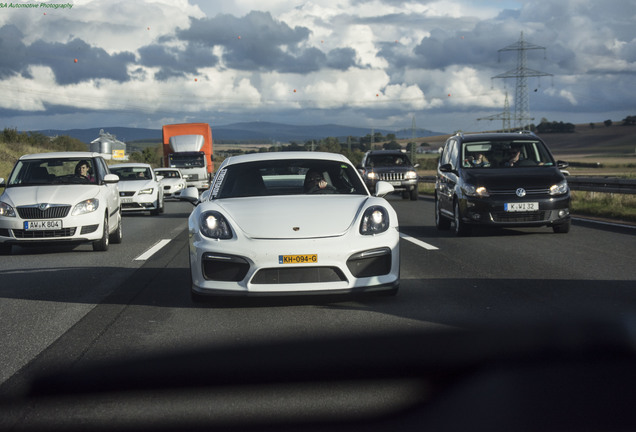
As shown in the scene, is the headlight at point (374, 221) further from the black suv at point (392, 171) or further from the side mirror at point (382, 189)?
the black suv at point (392, 171)

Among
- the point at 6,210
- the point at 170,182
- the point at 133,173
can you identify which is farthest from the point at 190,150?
the point at 6,210

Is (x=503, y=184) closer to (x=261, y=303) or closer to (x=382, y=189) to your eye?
(x=382, y=189)

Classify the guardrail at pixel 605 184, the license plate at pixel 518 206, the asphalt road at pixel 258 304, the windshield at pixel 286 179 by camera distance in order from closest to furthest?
the asphalt road at pixel 258 304
the windshield at pixel 286 179
the license plate at pixel 518 206
the guardrail at pixel 605 184

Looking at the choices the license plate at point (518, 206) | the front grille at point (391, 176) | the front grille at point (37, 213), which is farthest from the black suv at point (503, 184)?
the front grille at point (391, 176)

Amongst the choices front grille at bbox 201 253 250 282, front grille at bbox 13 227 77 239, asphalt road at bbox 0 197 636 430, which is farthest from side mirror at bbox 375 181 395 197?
front grille at bbox 13 227 77 239

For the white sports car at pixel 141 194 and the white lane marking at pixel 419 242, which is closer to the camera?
the white lane marking at pixel 419 242

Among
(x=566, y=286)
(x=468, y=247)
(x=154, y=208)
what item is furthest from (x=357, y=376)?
(x=154, y=208)

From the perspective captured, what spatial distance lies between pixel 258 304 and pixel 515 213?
671 centimetres

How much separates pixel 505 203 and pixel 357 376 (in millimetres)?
8600

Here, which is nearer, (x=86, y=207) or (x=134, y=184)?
(x=86, y=207)

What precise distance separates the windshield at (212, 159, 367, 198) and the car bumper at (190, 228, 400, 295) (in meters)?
1.10

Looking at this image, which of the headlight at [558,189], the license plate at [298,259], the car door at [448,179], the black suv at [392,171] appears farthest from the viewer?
the black suv at [392,171]

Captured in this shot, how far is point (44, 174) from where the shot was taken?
13.1 meters

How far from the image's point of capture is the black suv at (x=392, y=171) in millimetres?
27797
